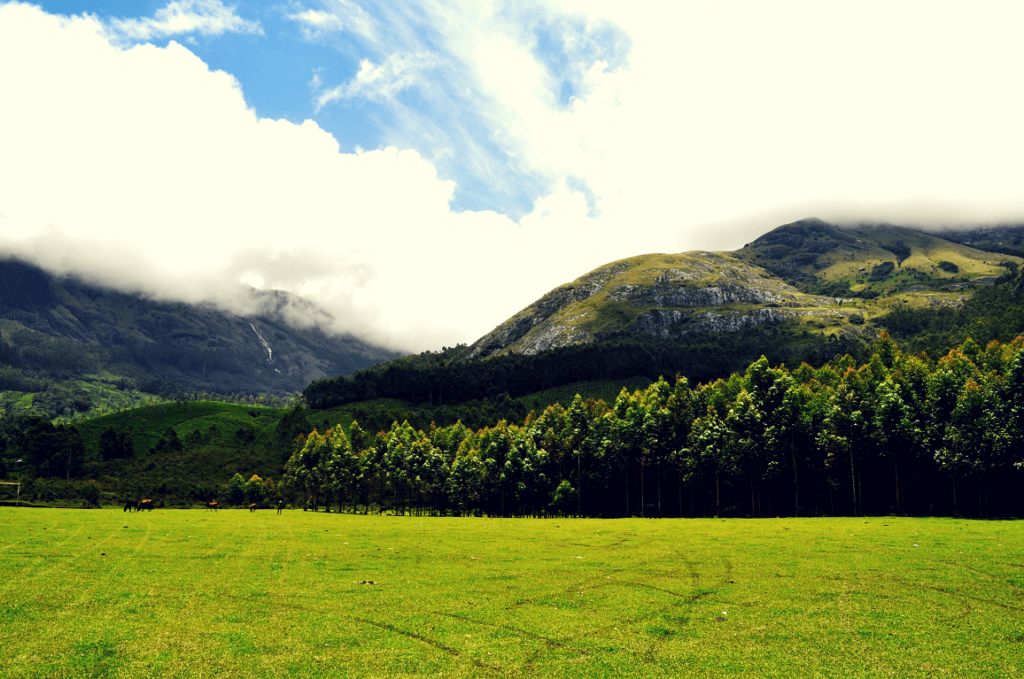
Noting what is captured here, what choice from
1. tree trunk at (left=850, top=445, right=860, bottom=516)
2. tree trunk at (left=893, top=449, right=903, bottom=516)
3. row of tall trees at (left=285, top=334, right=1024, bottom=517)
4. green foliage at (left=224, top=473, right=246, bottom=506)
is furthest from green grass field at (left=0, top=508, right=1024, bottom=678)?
green foliage at (left=224, top=473, right=246, bottom=506)

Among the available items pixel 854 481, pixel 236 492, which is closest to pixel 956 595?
pixel 854 481

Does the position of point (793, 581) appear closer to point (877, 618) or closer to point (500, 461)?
point (877, 618)

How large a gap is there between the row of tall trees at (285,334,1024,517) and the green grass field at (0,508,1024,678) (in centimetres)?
4698

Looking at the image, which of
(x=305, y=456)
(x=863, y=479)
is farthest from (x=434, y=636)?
(x=305, y=456)

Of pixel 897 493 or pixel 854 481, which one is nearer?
pixel 897 493

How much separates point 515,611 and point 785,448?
8490 cm

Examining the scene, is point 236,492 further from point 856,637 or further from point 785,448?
point 856,637

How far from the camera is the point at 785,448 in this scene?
318 ft

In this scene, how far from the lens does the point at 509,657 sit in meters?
19.4

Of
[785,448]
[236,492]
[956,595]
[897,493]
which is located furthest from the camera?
[236,492]

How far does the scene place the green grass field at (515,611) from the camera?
61.1ft

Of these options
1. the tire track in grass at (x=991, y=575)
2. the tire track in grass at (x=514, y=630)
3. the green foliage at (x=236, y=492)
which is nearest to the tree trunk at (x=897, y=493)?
the tire track in grass at (x=991, y=575)

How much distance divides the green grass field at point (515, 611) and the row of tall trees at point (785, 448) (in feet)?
154

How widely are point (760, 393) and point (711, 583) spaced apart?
75507 mm
